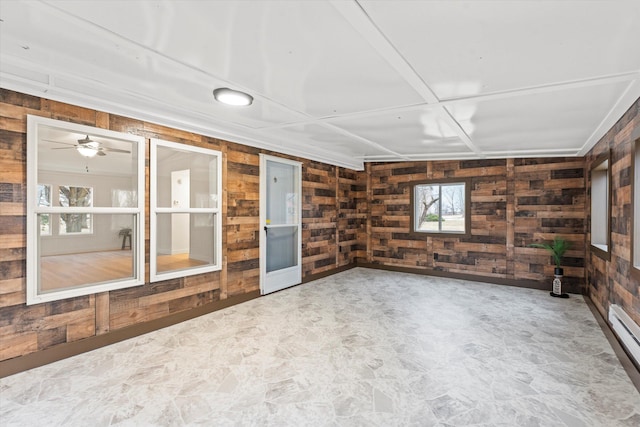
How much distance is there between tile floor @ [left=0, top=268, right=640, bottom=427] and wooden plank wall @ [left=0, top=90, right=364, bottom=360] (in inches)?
10.7

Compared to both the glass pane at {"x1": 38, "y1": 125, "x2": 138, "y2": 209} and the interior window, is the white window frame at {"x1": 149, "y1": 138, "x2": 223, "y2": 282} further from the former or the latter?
the interior window

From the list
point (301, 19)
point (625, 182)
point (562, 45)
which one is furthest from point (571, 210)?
point (301, 19)

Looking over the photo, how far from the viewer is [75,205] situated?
3.03 m

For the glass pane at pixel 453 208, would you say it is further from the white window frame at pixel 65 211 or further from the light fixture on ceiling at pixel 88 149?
the light fixture on ceiling at pixel 88 149

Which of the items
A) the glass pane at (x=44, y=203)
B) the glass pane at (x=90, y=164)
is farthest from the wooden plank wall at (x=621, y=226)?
the glass pane at (x=44, y=203)

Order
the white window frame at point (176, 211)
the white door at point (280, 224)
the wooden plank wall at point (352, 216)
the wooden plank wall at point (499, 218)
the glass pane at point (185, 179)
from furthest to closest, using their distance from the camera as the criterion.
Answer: the wooden plank wall at point (352, 216)
the wooden plank wall at point (499, 218)
the white door at point (280, 224)
the glass pane at point (185, 179)
the white window frame at point (176, 211)

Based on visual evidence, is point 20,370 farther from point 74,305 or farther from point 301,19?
point 301,19

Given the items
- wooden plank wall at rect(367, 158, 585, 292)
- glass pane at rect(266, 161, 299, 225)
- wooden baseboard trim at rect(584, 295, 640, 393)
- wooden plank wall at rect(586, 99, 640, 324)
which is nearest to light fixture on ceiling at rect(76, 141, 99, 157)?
glass pane at rect(266, 161, 299, 225)

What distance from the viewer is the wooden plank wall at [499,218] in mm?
5473

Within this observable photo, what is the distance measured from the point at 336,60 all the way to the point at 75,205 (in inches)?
107

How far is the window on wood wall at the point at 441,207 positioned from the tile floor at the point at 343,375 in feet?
8.13

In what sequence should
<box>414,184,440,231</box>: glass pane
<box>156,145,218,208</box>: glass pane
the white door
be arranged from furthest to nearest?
<box>414,184,440,231</box>: glass pane < the white door < <box>156,145,218,208</box>: glass pane

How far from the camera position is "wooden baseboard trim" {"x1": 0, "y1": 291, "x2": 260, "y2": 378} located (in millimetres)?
2674

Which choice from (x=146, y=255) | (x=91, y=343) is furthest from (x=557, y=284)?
(x=91, y=343)
